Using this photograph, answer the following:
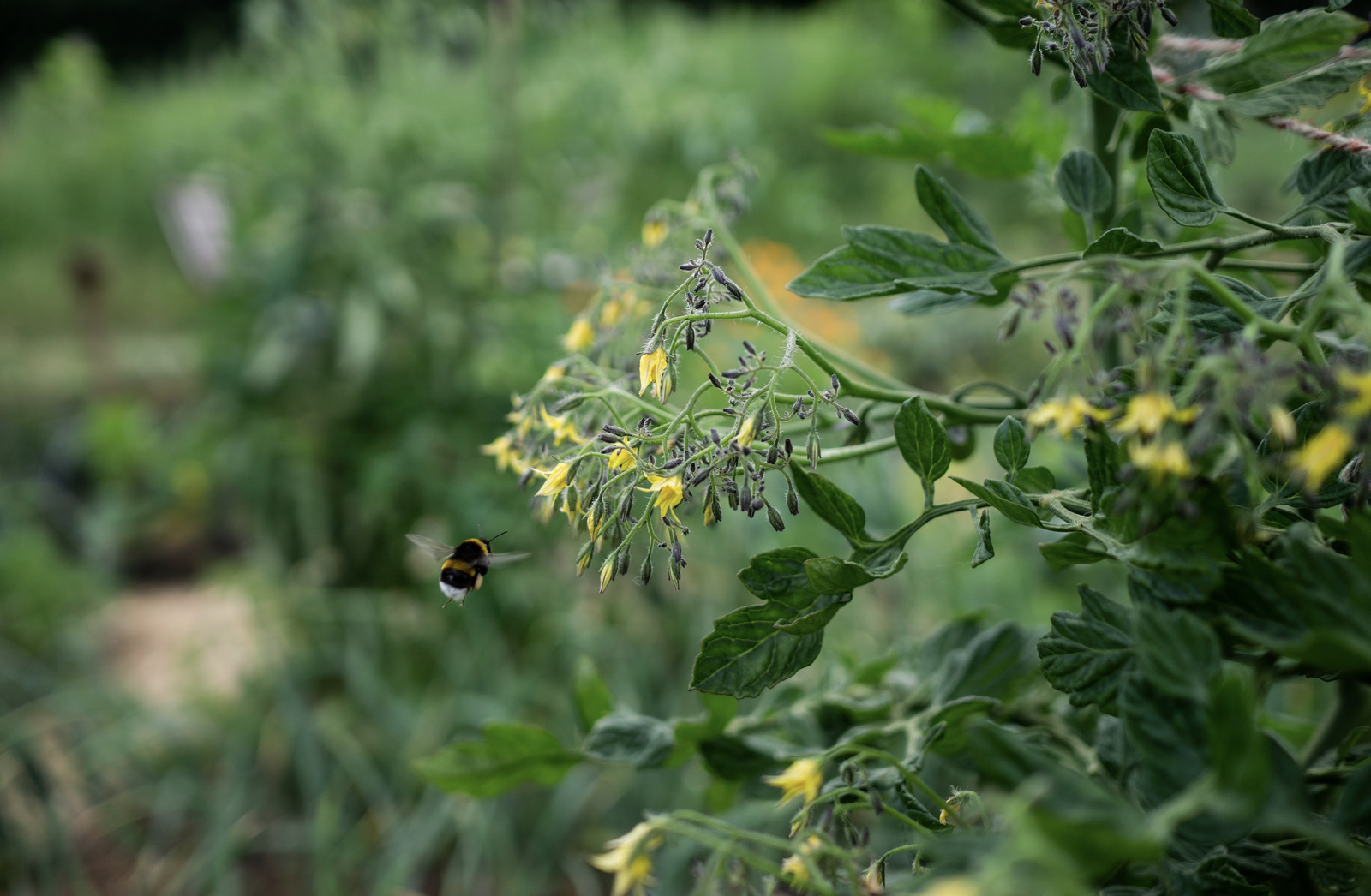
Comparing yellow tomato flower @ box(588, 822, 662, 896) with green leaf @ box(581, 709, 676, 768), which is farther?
green leaf @ box(581, 709, 676, 768)

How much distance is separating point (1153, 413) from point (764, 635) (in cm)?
19

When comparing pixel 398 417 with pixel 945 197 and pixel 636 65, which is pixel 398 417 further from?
pixel 636 65

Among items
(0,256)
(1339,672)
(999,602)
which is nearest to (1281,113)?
(1339,672)

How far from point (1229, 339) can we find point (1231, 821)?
16 centimetres

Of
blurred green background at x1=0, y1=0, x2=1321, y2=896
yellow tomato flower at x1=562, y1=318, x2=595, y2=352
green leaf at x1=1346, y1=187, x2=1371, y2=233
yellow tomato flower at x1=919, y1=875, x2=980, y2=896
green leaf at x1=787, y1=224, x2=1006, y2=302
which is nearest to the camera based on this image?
yellow tomato flower at x1=919, y1=875, x2=980, y2=896

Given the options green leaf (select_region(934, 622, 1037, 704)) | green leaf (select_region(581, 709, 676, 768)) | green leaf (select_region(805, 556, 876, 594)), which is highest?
green leaf (select_region(805, 556, 876, 594))

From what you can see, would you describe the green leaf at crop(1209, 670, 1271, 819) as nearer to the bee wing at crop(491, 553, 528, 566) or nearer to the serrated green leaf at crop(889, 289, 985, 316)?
the serrated green leaf at crop(889, 289, 985, 316)

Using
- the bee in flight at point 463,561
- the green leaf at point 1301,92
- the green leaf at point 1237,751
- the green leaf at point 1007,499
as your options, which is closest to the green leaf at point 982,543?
the green leaf at point 1007,499

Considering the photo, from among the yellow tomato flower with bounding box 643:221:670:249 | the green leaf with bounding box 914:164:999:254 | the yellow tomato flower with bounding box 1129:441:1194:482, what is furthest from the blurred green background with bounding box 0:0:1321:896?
the yellow tomato flower with bounding box 1129:441:1194:482

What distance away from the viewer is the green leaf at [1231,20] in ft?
1.42

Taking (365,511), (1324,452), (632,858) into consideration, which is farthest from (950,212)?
(365,511)

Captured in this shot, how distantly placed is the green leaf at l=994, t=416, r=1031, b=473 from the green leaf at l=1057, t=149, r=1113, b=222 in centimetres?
13

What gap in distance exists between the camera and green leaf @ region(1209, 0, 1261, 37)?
0.43 m

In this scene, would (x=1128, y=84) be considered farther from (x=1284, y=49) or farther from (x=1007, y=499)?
(x=1007, y=499)
